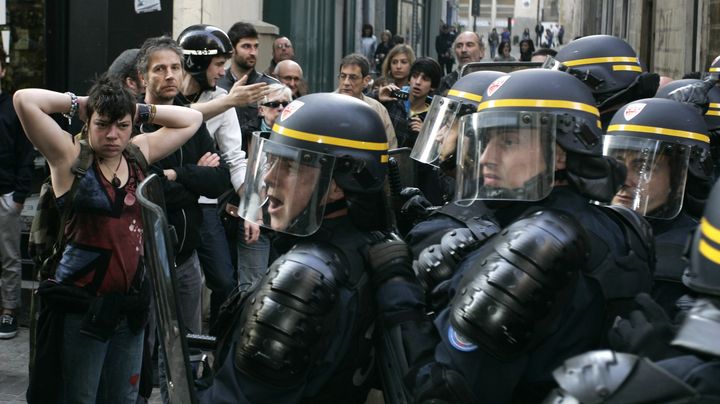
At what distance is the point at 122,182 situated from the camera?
4.50 metres

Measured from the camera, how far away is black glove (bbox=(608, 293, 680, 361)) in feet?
7.23

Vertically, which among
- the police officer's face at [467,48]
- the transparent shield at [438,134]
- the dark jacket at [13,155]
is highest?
the police officer's face at [467,48]

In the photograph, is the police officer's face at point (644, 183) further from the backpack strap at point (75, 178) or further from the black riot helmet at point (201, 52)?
the black riot helmet at point (201, 52)

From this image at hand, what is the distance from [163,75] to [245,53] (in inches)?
79.5

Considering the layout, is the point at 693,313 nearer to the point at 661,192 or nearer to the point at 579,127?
the point at 579,127

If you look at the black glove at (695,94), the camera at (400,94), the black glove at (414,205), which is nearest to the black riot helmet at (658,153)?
the black glove at (414,205)

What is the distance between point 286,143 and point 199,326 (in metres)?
2.89

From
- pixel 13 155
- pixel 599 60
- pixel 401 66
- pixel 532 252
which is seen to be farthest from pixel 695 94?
pixel 401 66

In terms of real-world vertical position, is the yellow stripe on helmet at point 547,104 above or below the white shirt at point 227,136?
above

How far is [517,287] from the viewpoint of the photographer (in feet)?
8.52

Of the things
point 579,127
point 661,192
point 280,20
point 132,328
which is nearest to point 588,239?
point 579,127

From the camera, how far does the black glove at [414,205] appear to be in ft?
13.8

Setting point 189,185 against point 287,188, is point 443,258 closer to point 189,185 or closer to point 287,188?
point 287,188

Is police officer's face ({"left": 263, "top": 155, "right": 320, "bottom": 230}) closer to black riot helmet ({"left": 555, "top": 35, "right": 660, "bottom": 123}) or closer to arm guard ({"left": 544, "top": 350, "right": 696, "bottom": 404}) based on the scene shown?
arm guard ({"left": 544, "top": 350, "right": 696, "bottom": 404})
